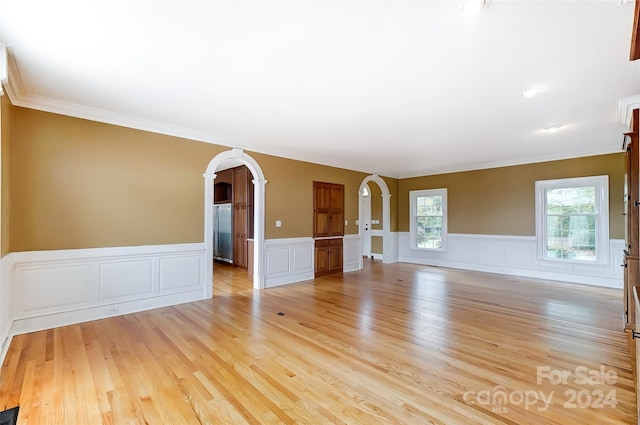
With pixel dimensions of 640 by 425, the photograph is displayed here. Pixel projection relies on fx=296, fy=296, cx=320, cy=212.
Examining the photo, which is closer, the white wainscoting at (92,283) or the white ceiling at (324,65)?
the white ceiling at (324,65)

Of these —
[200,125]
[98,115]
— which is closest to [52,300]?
[98,115]

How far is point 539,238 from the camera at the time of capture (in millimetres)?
6371

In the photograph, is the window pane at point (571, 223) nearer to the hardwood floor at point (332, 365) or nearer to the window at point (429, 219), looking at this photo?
the hardwood floor at point (332, 365)

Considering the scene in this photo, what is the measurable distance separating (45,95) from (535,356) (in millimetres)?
5740

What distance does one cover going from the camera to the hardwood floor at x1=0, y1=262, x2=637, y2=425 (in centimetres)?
198

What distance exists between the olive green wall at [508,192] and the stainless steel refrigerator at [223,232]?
5.39 metres

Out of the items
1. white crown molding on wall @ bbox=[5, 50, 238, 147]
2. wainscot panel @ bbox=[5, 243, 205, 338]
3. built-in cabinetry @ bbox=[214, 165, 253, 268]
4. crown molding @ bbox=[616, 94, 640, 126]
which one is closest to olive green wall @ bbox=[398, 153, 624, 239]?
crown molding @ bbox=[616, 94, 640, 126]

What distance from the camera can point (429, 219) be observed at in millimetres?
8320

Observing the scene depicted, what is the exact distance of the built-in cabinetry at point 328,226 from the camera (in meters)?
6.55

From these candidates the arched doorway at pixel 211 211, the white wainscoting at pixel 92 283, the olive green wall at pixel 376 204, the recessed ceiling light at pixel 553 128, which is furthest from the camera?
the olive green wall at pixel 376 204

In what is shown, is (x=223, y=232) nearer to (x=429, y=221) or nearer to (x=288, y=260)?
(x=288, y=260)

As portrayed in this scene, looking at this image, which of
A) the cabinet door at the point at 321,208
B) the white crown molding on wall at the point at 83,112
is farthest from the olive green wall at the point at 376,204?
the white crown molding on wall at the point at 83,112

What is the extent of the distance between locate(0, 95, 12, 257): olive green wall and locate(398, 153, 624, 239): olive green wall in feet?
26.7

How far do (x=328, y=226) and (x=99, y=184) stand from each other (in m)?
4.31
